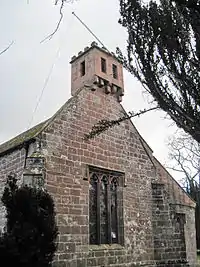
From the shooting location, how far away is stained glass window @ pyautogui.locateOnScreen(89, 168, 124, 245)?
11.9 m

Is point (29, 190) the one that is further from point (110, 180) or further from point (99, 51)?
point (99, 51)

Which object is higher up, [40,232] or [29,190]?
[29,190]

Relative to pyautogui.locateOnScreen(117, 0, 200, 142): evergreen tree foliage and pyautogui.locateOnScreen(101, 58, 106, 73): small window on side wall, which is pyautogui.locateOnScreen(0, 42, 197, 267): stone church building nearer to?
pyautogui.locateOnScreen(101, 58, 106, 73): small window on side wall

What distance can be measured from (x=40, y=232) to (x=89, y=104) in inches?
259

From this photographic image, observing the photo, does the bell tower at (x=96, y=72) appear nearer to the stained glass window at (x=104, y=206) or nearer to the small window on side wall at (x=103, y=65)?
the small window on side wall at (x=103, y=65)

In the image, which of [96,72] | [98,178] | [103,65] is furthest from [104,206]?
[103,65]

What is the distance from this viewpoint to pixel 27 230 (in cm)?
742

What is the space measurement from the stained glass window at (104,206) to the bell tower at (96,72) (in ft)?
11.9

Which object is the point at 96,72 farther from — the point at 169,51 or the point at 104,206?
the point at 169,51

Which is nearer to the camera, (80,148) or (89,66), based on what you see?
(80,148)

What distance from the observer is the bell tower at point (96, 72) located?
45.7ft

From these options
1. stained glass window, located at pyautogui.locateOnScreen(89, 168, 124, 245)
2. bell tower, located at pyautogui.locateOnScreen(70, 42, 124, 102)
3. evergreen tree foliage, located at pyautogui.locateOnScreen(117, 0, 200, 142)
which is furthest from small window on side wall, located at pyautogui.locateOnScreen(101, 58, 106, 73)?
evergreen tree foliage, located at pyautogui.locateOnScreen(117, 0, 200, 142)

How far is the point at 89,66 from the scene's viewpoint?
1427 centimetres

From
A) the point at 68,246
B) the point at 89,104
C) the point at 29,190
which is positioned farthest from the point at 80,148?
the point at 29,190
